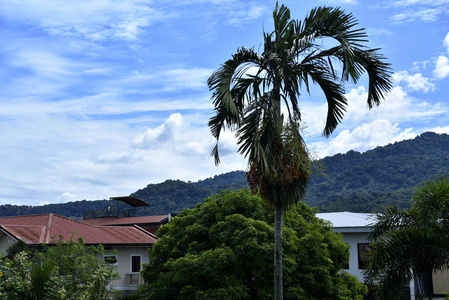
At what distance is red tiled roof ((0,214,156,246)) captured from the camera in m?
27.0

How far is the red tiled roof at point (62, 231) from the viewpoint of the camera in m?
27.0

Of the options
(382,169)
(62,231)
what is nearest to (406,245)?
(62,231)

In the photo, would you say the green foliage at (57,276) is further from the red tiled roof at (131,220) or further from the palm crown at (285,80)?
the red tiled roof at (131,220)

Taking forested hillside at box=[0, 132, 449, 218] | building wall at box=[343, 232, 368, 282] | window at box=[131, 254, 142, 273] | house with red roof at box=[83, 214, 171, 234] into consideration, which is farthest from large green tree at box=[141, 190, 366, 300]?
forested hillside at box=[0, 132, 449, 218]

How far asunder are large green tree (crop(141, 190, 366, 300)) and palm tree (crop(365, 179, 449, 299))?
2.04 m

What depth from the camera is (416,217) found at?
13734 mm

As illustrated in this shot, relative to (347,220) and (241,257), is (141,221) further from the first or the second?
(241,257)

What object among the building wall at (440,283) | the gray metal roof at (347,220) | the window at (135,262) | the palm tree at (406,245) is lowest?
the building wall at (440,283)

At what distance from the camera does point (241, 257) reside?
627 inches

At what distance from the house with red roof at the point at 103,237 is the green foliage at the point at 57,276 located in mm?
6463

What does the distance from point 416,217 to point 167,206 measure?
80.0 meters

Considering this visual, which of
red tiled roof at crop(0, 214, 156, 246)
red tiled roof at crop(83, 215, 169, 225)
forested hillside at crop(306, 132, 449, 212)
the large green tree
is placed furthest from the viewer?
forested hillside at crop(306, 132, 449, 212)

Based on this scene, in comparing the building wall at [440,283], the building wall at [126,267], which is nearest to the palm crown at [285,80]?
the building wall at [440,283]

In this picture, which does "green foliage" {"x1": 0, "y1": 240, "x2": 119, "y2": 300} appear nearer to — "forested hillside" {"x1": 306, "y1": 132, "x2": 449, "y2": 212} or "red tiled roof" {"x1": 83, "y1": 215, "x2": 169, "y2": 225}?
"red tiled roof" {"x1": 83, "y1": 215, "x2": 169, "y2": 225}
